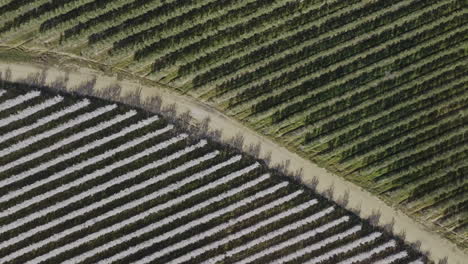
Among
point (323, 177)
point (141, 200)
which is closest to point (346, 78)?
point (323, 177)

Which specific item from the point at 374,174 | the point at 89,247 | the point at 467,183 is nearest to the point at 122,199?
the point at 89,247

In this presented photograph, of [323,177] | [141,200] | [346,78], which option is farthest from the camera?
[323,177]

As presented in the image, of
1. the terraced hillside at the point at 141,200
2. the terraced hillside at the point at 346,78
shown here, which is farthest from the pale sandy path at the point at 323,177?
the terraced hillside at the point at 141,200

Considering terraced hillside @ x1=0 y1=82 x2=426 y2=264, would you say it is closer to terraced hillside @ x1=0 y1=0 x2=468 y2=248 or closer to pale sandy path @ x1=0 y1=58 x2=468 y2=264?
pale sandy path @ x1=0 y1=58 x2=468 y2=264

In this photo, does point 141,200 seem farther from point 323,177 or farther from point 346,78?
point 346,78

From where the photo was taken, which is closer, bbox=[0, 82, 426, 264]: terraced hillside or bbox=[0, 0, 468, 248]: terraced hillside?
bbox=[0, 82, 426, 264]: terraced hillside

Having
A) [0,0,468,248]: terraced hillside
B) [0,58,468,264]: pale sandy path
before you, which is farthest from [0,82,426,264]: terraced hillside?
[0,0,468,248]: terraced hillside
